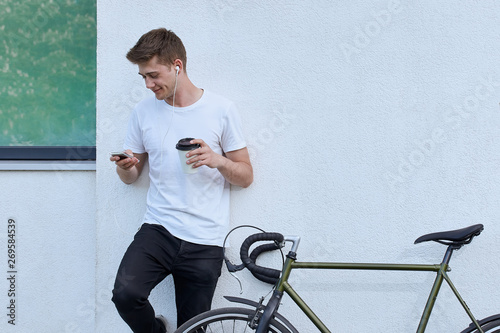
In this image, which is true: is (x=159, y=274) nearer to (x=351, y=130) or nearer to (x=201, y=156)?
(x=201, y=156)

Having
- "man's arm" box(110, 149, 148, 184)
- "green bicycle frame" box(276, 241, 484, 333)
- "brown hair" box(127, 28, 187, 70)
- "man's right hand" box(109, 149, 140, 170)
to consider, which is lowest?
"green bicycle frame" box(276, 241, 484, 333)

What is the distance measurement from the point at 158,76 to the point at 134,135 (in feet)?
1.41

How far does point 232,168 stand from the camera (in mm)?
2678

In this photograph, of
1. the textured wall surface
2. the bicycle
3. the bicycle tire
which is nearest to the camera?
the bicycle

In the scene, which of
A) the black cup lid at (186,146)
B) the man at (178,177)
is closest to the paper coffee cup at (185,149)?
the black cup lid at (186,146)

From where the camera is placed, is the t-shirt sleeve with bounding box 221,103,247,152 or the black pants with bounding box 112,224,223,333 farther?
the t-shirt sleeve with bounding box 221,103,247,152

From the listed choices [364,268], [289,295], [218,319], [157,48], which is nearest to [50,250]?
[218,319]

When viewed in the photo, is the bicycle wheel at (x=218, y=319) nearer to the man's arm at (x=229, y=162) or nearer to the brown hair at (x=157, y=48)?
the man's arm at (x=229, y=162)

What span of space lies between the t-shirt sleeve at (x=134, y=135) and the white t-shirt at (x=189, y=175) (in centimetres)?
4

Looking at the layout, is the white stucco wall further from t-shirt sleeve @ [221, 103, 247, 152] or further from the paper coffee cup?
the paper coffee cup

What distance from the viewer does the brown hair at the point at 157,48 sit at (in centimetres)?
256

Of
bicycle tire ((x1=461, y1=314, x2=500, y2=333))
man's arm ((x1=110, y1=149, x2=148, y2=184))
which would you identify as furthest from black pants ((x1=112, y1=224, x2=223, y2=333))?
bicycle tire ((x1=461, y1=314, x2=500, y2=333))

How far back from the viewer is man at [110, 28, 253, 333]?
2592mm

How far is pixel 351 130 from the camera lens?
9.62ft
